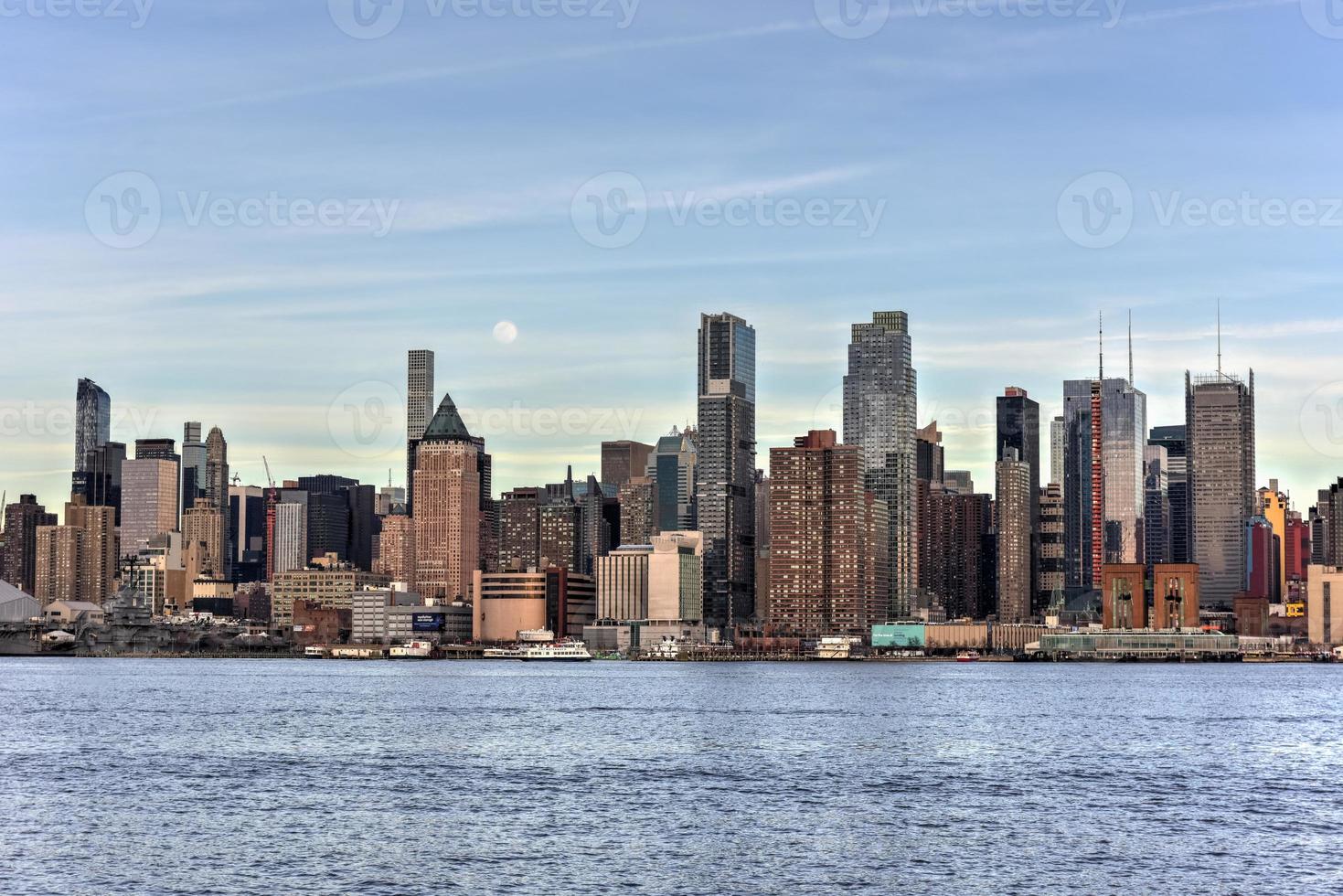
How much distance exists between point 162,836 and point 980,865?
3631cm

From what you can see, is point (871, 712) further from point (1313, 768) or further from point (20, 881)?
point (20, 881)

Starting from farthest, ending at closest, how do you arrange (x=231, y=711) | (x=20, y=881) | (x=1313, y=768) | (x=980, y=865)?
(x=231, y=711)
(x=1313, y=768)
(x=980, y=865)
(x=20, y=881)

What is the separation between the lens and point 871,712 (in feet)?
555

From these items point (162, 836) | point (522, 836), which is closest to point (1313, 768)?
point (522, 836)

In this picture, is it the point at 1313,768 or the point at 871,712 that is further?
the point at 871,712

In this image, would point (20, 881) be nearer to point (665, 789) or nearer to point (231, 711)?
point (665, 789)

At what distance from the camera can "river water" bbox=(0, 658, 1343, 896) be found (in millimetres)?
69000

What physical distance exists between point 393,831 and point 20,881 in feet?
59.1

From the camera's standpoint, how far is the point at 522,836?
3073 inches

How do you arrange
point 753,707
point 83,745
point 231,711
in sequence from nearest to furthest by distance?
point 83,745
point 231,711
point 753,707

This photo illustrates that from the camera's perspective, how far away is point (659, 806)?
3492 inches

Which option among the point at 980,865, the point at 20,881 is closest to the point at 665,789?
the point at 980,865

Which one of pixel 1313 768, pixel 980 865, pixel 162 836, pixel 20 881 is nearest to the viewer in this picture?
pixel 20 881

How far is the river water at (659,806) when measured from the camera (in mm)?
69000
